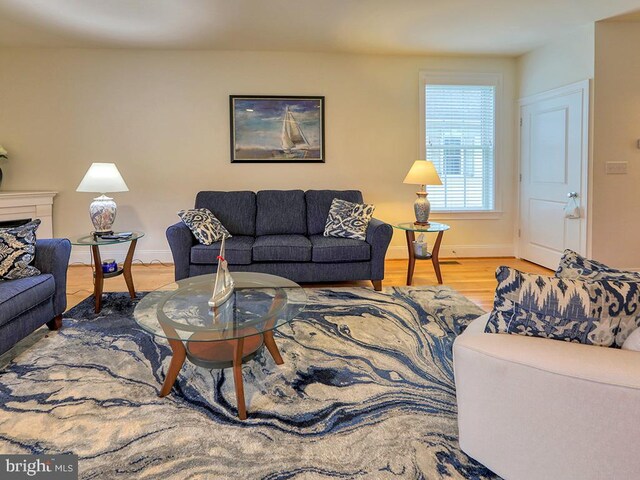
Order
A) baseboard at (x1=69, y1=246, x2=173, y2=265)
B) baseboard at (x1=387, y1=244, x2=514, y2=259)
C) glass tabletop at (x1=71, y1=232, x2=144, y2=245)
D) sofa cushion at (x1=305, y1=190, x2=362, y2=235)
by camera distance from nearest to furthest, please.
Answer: glass tabletop at (x1=71, y1=232, x2=144, y2=245), sofa cushion at (x1=305, y1=190, x2=362, y2=235), baseboard at (x1=69, y1=246, x2=173, y2=265), baseboard at (x1=387, y1=244, x2=514, y2=259)

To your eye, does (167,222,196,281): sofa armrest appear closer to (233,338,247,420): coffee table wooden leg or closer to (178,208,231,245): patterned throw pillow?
(178,208,231,245): patterned throw pillow

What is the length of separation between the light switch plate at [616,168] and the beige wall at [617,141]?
37 mm

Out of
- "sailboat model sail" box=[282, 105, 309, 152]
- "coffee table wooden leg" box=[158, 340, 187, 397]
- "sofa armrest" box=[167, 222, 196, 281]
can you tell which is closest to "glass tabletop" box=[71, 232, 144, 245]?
"sofa armrest" box=[167, 222, 196, 281]

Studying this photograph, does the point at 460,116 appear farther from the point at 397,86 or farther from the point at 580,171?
the point at 580,171

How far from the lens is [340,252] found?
377 cm

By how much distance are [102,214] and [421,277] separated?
3.09 meters

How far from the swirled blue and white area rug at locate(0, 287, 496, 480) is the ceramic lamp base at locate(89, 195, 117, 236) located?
0.94 metres

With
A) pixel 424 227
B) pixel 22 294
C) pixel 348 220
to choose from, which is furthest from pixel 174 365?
pixel 424 227

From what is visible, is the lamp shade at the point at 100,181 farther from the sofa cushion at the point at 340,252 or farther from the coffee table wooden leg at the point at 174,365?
the coffee table wooden leg at the point at 174,365

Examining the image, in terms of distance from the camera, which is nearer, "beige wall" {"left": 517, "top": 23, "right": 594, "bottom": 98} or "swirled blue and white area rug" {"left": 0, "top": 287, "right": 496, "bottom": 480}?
"swirled blue and white area rug" {"left": 0, "top": 287, "right": 496, "bottom": 480}

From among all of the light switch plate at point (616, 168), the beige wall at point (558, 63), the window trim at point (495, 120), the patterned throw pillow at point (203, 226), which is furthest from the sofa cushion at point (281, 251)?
the beige wall at point (558, 63)

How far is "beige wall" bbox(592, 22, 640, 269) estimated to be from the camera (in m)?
3.89

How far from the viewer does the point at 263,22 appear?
387 centimetres

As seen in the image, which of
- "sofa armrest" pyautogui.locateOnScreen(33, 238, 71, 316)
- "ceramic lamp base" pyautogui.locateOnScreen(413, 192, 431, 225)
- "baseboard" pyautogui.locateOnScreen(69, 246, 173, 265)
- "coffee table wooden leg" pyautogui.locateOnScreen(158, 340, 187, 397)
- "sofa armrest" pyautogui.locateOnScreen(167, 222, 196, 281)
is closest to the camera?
"coffee table wooden leg" pyautogui.locateOnScreen(158, 340, 187, 397)
